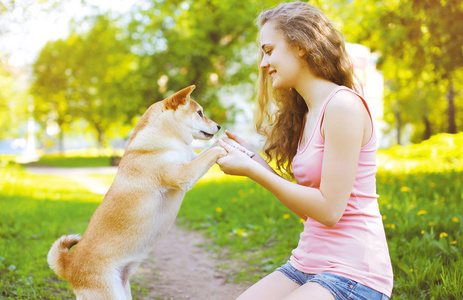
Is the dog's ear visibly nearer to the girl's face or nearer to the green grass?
the girl's face

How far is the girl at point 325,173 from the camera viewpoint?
Result: 6.10 ft

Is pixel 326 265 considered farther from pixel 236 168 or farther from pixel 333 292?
pixel 236 168

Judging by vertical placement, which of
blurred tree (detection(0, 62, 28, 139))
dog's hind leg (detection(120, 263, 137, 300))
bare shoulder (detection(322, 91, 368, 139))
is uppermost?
bare shoulder (detection(322, 91, 368, 139))

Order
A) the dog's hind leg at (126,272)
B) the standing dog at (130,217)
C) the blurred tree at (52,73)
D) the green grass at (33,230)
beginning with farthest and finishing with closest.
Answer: the blurred tree at (52,73), the green grass at (33,230), the dog's hind leg at (126,272), the standing dog at (130,217)

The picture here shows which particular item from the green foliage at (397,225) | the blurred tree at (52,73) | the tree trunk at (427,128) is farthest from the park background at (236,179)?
the blurred tree at (52,73)

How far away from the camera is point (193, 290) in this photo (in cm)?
406

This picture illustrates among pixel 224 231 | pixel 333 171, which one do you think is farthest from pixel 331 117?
pixel 224 231

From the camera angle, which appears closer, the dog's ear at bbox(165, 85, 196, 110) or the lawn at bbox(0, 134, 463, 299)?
the dog's ear at bbox(165, 85, 196, 110)

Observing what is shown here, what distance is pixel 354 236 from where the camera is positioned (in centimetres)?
191

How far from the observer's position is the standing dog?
2441 mm

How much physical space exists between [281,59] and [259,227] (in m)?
3.83

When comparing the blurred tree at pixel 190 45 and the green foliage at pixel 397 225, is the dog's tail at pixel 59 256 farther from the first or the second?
the blurred tree at pixel 190 45

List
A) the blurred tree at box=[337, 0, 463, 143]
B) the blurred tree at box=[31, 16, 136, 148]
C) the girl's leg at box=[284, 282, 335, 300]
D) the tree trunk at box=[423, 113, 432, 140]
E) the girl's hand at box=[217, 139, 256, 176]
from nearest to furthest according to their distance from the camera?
the girl's leg at box=[284, 282, 335, 300]
the girl's hand at box=[217, 139, 256, 176]
the blurred tree at box=[337, 0, 463, 143]
the tree trunk at box=[423, 113, 432, 140]
the blurred tree at box=[31, 16, 136, 148]

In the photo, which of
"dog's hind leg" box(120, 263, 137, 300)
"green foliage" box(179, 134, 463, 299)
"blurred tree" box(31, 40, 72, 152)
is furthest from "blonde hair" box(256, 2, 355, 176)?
"blurred tree" box(31, 40, 72, 152)
